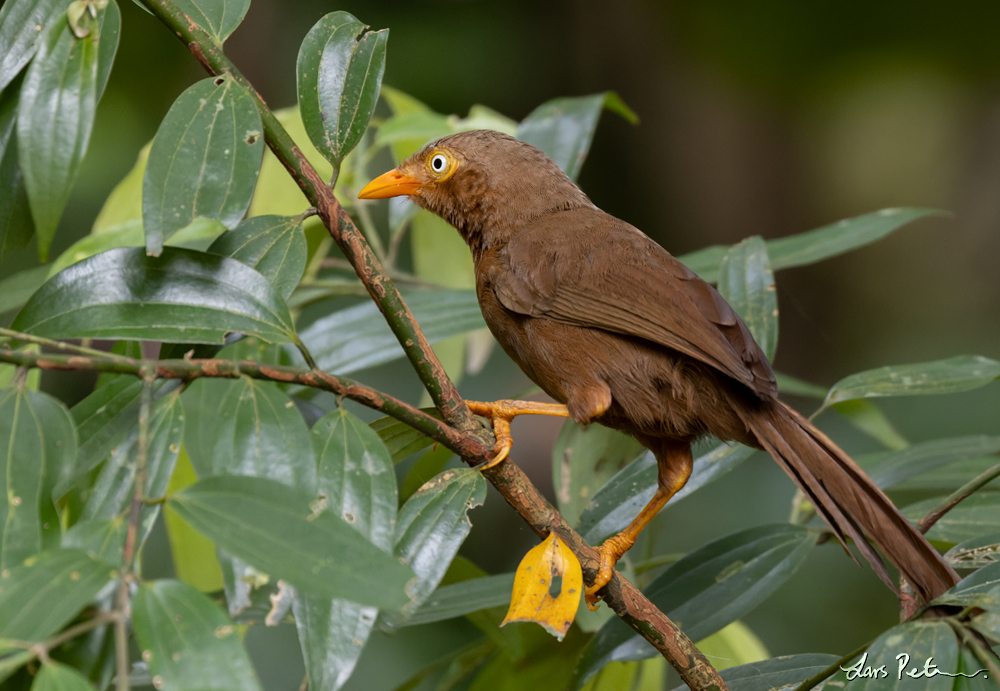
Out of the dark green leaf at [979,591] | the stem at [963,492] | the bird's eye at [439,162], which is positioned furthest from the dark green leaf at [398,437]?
the bird's eye at [439,162]

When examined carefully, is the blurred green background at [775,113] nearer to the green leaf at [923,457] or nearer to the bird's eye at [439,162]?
the bird's eye at [439,162]

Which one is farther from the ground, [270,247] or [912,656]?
[270,247]

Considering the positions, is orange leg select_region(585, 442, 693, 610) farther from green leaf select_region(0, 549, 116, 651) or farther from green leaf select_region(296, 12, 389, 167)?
green leaf select_region(0, 549, 116, 651)

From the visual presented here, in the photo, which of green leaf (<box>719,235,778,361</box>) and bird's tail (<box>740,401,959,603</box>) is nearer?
bird's tail (<box>740,401,959,603</box>)

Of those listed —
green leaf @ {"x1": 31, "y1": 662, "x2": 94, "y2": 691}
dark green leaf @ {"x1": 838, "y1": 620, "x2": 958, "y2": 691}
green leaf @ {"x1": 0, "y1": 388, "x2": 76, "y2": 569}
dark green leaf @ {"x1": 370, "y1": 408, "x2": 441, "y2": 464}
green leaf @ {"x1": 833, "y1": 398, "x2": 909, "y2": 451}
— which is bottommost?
green leaf @ {"x1": 833, "y1": 398, "x2": 909, "y2": 451}

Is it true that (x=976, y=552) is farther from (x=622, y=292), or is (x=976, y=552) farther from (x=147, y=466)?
(x=147, y=466)

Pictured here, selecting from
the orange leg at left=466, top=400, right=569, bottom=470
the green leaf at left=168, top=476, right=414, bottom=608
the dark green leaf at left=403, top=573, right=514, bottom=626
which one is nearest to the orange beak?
the orange leg at left=466, top=400, right=569, bottom=470

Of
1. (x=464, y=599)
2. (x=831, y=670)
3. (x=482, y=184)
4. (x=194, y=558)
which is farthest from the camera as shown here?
(x=482, y=184)

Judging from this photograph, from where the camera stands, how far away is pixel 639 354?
2145mm

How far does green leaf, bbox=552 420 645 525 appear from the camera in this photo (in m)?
2.30

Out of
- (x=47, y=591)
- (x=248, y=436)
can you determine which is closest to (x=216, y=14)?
(x=248, y=436)

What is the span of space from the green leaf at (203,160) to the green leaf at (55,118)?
0.12 meters

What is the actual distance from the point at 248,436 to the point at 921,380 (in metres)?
1.65

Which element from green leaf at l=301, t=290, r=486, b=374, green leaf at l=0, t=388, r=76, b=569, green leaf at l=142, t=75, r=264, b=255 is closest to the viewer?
green leaf at l=0, t=388, r=76, b=569
